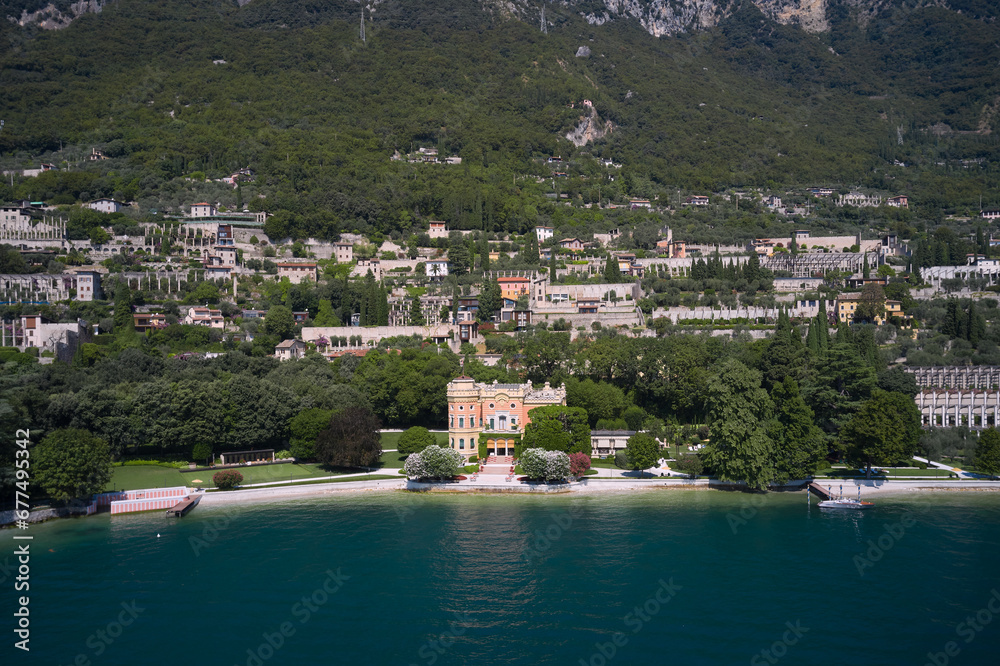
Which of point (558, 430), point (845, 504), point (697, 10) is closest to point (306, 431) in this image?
point (558, 430)

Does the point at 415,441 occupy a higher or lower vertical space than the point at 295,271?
lower

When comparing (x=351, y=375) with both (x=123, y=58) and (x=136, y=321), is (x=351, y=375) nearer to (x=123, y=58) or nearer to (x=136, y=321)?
(x=136, y=321)

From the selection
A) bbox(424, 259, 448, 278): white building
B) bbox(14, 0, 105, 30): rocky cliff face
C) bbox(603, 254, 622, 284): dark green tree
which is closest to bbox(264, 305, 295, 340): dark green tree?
bbox(424, 259, 448, 278): white building

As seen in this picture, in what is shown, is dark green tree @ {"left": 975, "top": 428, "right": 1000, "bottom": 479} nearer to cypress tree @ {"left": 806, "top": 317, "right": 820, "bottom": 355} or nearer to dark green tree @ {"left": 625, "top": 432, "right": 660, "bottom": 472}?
cypress tree @ {"left": 806, "top": 317, "right": 820, "bottom": 355}

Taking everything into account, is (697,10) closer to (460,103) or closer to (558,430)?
(460,103)

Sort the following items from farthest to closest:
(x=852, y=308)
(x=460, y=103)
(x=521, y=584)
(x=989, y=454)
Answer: (x=460, y=103)
(x=852, y=308)
(x=989, y=454)
(x=521, y=584)
